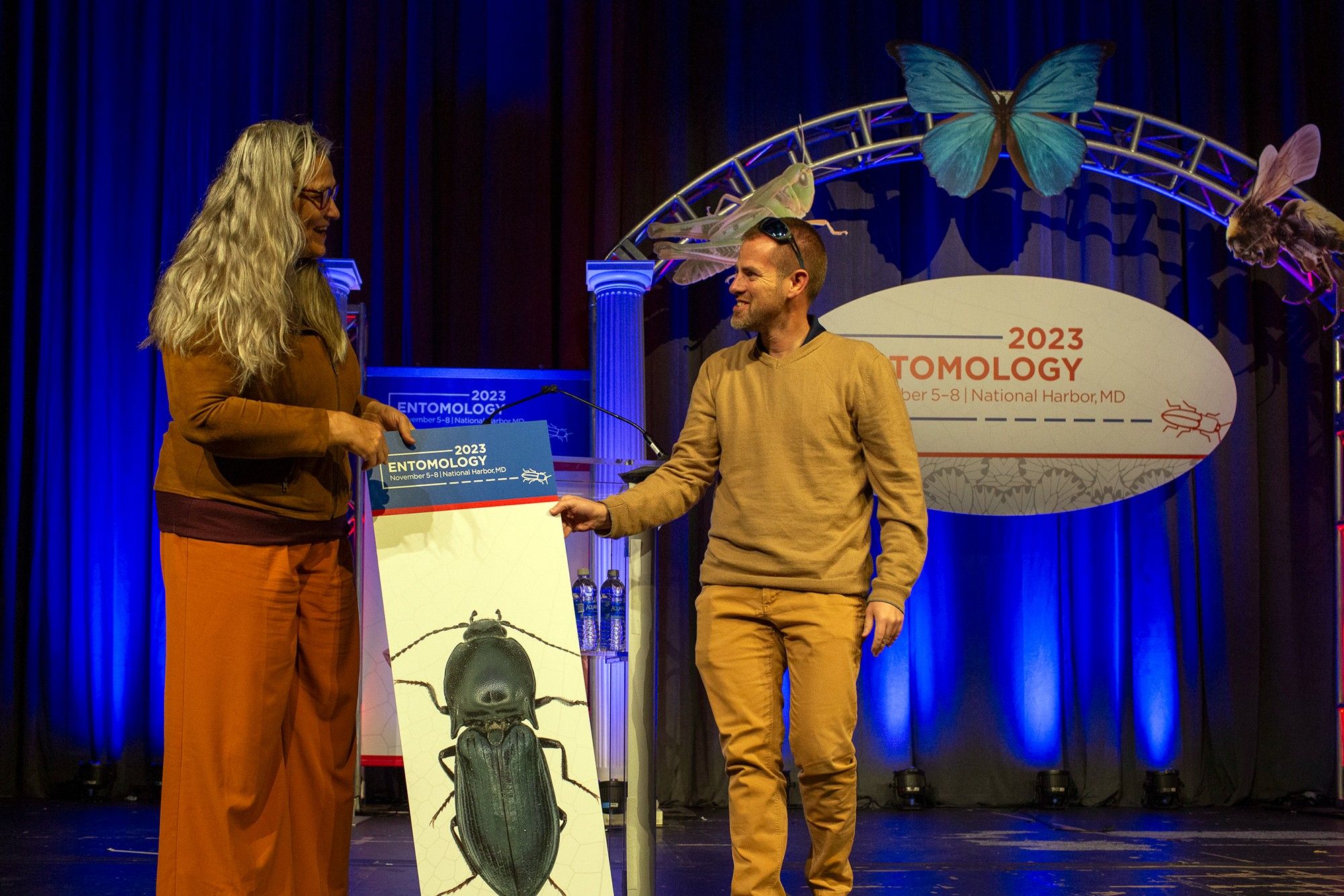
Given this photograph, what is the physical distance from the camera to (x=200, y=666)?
187 centimetres

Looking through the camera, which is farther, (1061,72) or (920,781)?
(920,781)

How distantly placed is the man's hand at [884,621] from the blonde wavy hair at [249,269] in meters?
1.18

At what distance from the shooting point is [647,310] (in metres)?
5.22

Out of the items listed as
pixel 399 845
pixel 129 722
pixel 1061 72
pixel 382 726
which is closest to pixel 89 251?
pixel 129 722

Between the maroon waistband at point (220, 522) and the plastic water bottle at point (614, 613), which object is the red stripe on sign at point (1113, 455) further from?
the maroon waistband at point (220, 522)

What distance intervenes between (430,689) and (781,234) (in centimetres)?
121

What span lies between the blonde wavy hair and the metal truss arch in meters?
2.66

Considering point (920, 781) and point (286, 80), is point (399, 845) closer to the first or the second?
point (920, 781)

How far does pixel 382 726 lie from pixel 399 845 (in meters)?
0.60

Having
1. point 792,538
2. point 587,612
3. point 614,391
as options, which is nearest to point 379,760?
point 587,612

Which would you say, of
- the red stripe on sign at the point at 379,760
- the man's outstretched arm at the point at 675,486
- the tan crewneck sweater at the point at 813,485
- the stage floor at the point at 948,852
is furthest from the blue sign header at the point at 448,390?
the tan crewneck sweater at the point at 813,485

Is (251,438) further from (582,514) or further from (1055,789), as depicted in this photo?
(1055,789)

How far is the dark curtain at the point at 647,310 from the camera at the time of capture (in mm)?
4996

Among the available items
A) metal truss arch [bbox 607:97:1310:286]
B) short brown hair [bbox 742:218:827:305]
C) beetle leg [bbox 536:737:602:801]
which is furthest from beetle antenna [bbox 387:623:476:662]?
metal truss arch [bbox 607:97:1310:286]
